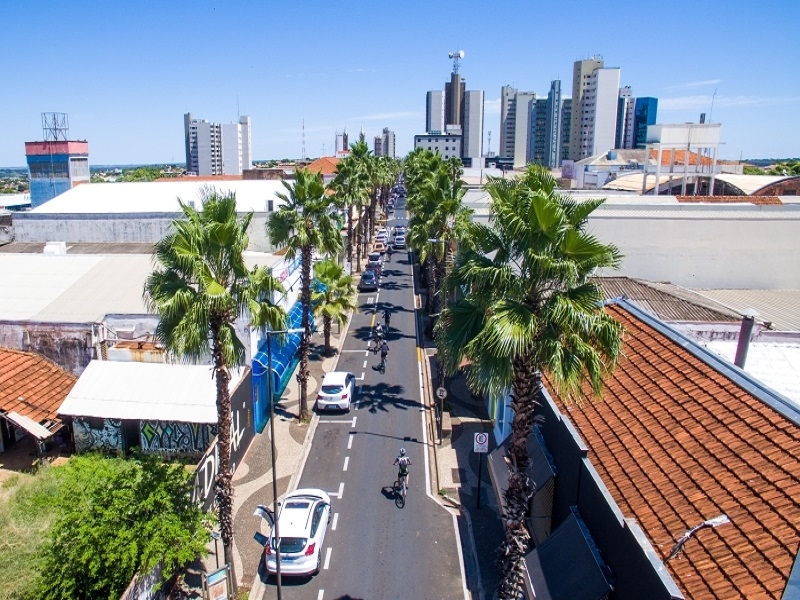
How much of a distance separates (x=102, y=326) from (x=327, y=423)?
10120 mm

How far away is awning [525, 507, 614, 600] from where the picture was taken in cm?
1244

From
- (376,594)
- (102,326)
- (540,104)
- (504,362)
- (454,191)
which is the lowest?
(376,594)

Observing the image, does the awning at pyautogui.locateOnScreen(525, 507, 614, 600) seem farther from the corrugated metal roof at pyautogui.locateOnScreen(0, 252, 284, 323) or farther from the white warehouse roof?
the white warehouse roof

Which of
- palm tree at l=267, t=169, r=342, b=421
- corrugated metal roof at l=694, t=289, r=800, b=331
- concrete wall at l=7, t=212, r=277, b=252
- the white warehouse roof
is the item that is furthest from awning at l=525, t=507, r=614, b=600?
the white warehouse roof

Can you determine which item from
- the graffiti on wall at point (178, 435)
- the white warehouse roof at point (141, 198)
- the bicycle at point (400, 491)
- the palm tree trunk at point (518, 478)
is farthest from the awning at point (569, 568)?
the white warehouse roof at point (141, 198)

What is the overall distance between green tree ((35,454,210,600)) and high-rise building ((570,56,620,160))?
162 m

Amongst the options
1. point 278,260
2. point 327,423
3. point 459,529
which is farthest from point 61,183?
point 459,529

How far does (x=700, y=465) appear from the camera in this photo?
1158 centimetres

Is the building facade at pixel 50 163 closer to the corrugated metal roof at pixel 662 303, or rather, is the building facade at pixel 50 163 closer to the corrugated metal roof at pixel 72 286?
the corrugated metal roof at pixel 72 286

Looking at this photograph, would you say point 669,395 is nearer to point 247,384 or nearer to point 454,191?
point 247,384

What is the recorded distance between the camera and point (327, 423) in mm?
27453

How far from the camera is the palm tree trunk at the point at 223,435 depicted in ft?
49.1

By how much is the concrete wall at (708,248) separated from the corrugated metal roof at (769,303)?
931 millimetres

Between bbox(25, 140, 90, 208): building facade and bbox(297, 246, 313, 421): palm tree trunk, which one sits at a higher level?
bbox(25, 140, 90, 208): building facade
